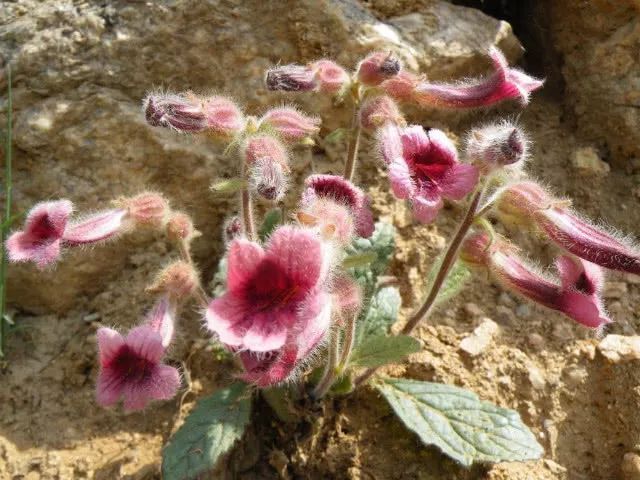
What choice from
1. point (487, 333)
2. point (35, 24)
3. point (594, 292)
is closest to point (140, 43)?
point (35, 24)

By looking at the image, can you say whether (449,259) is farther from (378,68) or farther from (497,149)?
(378,68)

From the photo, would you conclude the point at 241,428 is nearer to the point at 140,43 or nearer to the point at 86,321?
the point at 86,321

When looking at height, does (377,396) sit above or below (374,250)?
below

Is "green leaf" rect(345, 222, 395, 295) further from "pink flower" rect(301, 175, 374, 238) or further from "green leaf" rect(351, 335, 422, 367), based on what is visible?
"pink flower" rect(301, 175, 374, 238)

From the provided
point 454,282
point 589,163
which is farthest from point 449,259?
point 589,163

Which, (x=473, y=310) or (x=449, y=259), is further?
(x=473, y=310)

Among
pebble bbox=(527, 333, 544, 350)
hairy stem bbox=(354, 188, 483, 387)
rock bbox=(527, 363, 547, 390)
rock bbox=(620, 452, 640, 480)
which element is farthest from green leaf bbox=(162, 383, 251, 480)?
rock bbox=(620, 452, 640, 480)

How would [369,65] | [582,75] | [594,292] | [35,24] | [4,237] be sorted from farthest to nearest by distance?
[582,75] < [35,24] < [4,237] < [369,65] < [594,292]

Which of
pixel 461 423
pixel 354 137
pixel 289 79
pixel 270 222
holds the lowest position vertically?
pixel 461 423
